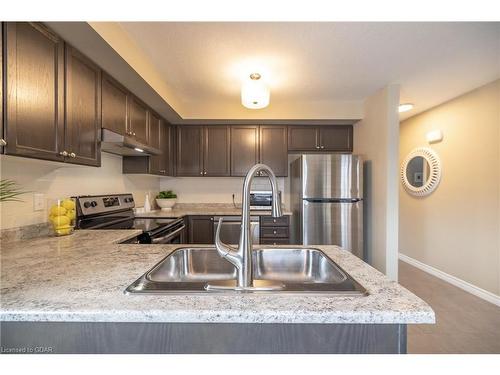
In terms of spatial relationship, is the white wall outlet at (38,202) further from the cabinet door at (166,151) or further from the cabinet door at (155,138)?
the cabinet door at (166,151)

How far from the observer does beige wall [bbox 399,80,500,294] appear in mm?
2590

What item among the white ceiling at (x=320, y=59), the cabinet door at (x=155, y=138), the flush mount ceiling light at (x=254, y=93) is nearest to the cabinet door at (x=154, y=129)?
the cabinet door at (x=155, y=138)

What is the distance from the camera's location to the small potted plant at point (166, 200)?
348 centimetres

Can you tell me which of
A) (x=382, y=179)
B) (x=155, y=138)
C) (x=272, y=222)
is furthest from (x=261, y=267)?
(x=155, y=138)

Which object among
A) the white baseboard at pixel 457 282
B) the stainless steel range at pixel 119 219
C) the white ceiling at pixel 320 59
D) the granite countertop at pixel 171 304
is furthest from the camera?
the white baseboard at pixel 457 282

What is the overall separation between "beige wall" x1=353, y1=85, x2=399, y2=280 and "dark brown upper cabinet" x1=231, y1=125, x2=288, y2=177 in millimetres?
1091

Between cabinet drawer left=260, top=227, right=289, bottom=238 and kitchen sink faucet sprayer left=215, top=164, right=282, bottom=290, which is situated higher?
kitchen sink faucet sprayer left=215, top=164, right=282, bottom=290

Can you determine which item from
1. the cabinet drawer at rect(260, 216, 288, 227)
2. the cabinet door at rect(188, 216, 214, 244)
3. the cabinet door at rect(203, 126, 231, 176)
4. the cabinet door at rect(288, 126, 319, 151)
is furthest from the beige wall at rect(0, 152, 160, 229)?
the cabinet door at rect(288, 126, 319, 151)

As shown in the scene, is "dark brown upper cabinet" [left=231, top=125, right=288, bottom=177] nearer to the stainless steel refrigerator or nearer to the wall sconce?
the stainless steel refrigerator

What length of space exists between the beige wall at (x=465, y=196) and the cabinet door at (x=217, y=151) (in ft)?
9.34

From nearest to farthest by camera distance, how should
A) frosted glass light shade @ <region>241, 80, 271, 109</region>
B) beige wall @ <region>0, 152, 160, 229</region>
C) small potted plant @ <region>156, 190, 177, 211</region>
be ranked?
beige wall @ <region>0, 152, 160, 229</region> < frosted glass light shade @ <region>241, 80, 271, 109</region> < small potted plant @ <region>156, 190, 177, 211</region>

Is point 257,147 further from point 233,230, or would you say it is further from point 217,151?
point 233,230

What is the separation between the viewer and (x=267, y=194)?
370cm
